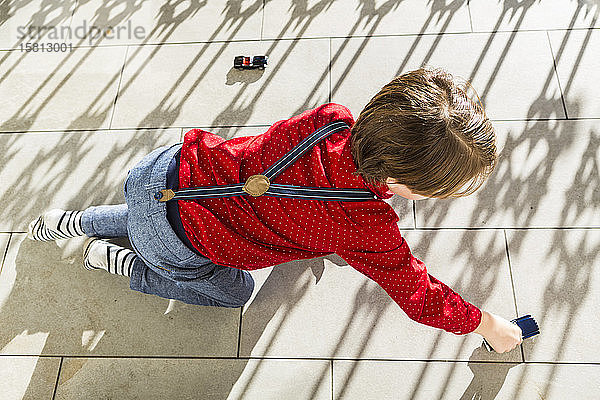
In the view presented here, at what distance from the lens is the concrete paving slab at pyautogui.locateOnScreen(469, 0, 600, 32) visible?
1838 mm

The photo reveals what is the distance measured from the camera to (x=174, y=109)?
1.79 meters

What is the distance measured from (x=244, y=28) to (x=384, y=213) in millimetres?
1238

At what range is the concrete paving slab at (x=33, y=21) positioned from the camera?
194 cm

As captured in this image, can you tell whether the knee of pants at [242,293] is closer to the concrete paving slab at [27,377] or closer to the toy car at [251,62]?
the concrete paving slab at [27,377]

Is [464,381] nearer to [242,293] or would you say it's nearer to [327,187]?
[242,293]

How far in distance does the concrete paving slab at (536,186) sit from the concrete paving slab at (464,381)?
0.42 m

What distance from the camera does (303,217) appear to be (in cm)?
95

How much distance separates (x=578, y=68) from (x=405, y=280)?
4.05ft

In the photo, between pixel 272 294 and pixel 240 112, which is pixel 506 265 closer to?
pixel 272 294

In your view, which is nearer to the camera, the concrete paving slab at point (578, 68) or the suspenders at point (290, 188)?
the suspenders at point (290, 188)

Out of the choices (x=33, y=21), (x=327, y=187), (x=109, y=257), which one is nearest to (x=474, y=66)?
(x=327, y=187)

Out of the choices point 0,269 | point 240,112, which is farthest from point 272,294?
point 0,269

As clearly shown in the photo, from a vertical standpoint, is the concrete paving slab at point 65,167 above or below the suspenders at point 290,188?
below

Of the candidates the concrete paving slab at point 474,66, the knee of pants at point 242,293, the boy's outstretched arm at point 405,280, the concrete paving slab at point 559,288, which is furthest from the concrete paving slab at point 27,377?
the concrete paving slab at point 559,288
